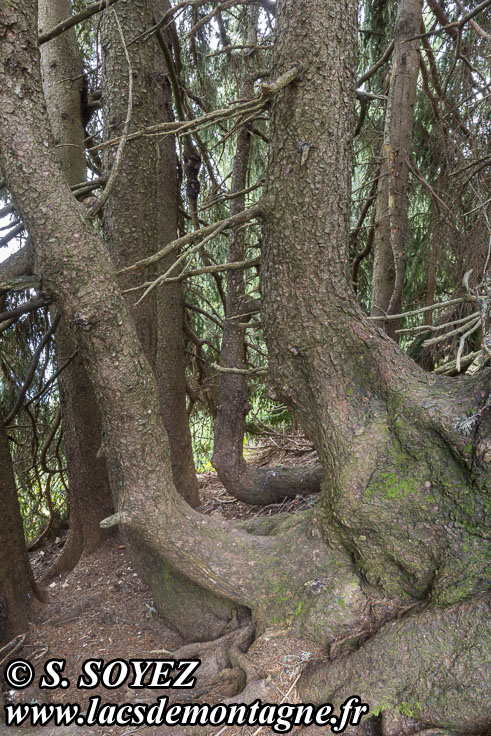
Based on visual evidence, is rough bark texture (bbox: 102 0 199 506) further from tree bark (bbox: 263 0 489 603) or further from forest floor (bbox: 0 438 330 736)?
forest floor (bbox: 0 438 330 736)

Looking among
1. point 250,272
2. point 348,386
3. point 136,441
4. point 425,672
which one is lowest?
point 425,672

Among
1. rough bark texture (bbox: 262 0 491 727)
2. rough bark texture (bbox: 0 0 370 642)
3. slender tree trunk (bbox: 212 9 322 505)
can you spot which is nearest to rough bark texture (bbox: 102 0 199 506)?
slender tree trunk (bbox: 212 9 322 505)

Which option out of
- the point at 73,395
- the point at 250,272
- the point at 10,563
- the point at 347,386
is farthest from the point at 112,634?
the point at 250,272

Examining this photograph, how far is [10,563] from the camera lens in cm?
304

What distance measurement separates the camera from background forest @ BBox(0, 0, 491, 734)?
2.13m

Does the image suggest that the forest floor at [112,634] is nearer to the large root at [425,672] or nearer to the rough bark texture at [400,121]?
the large root at [425,672]

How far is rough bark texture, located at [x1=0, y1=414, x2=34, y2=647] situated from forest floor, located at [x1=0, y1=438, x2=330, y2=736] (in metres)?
0.12

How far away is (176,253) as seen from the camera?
173 inches

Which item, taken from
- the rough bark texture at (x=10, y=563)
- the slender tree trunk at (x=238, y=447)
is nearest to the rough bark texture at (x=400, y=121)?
the slender tree trunk at (x=238, y=447)

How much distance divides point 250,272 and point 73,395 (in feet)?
9.16

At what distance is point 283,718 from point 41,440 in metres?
3.82

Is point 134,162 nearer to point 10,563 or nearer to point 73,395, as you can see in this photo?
point 73,395

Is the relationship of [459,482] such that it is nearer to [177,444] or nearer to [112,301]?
[112,301]

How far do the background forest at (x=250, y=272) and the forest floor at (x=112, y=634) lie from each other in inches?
4.3
